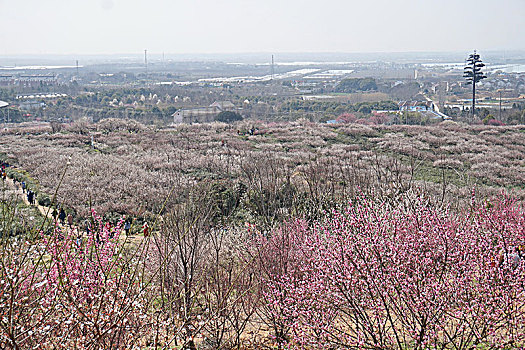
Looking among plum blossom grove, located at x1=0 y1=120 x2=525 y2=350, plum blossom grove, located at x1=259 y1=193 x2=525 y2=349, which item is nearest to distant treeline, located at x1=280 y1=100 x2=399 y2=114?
plum blossom grove, located at x1=0 y1=120 x2=525 y2=350

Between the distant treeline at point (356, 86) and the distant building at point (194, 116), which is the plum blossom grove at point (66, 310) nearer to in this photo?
the distant building at point (194, 116)

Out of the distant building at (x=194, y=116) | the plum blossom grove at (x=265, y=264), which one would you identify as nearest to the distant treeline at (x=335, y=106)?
the distant building at (x=194, y=116)

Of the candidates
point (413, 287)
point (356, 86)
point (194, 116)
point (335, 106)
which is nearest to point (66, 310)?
point (413, 287)

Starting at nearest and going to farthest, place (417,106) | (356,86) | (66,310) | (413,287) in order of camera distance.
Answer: (66,310)
(413,287)
(417,106)
(356,86)

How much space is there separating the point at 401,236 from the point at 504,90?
3184 inches

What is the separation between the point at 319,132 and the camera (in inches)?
1401

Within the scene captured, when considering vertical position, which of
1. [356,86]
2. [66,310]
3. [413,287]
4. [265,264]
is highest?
[356,86]

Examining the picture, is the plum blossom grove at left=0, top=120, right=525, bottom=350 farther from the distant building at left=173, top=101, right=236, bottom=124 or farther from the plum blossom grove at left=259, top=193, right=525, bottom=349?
the distant building at left=173, top=101, right=236, bottom=124

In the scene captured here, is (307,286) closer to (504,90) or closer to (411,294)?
(411,294)

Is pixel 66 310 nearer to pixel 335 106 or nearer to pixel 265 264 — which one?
pixel 265 264

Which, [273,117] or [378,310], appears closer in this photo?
[378,310]

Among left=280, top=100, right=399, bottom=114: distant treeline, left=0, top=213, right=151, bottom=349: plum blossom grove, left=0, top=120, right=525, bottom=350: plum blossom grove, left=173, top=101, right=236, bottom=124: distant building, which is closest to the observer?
left=0, top=213, right=151, bottom=349: plum blossom grove

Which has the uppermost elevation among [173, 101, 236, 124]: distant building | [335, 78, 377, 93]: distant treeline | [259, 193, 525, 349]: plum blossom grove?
[335, 78, 377, 93]: distant treeline

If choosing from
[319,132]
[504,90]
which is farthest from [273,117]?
[504,90]
